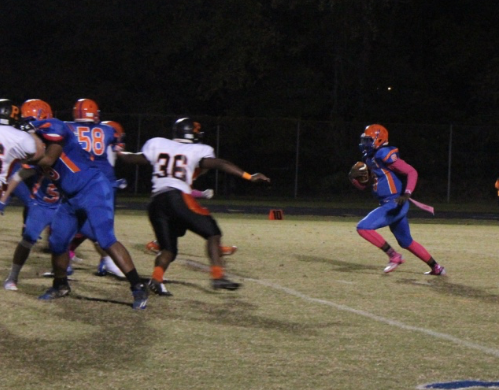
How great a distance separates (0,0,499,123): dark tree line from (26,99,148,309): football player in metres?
24.6

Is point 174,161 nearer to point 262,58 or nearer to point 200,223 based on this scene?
point 200,223

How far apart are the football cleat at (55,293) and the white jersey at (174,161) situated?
46.3 inches

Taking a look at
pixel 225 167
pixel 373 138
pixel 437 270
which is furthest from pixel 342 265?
pixel 225 167

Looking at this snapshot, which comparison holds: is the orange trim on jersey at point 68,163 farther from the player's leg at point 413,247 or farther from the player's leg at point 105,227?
the player's leg at point 413,247

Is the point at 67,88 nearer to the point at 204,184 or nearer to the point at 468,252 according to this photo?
the point at 204,184

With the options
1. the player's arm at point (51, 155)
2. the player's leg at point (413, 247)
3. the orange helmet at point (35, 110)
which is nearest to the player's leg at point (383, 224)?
the player's leg at point (413, 247)

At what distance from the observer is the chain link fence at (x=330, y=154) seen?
2948cm

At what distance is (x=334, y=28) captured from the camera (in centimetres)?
3347

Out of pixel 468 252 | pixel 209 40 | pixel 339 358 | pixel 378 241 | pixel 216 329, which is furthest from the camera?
pixel 209 40

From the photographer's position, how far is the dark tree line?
3247cm

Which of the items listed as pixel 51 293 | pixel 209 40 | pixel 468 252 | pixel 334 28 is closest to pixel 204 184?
pixel 209 40

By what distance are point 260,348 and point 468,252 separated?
25.4 ft

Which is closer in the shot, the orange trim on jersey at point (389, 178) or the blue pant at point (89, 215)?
the blue pant at point (89, 215)

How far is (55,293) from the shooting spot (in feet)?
25.9
